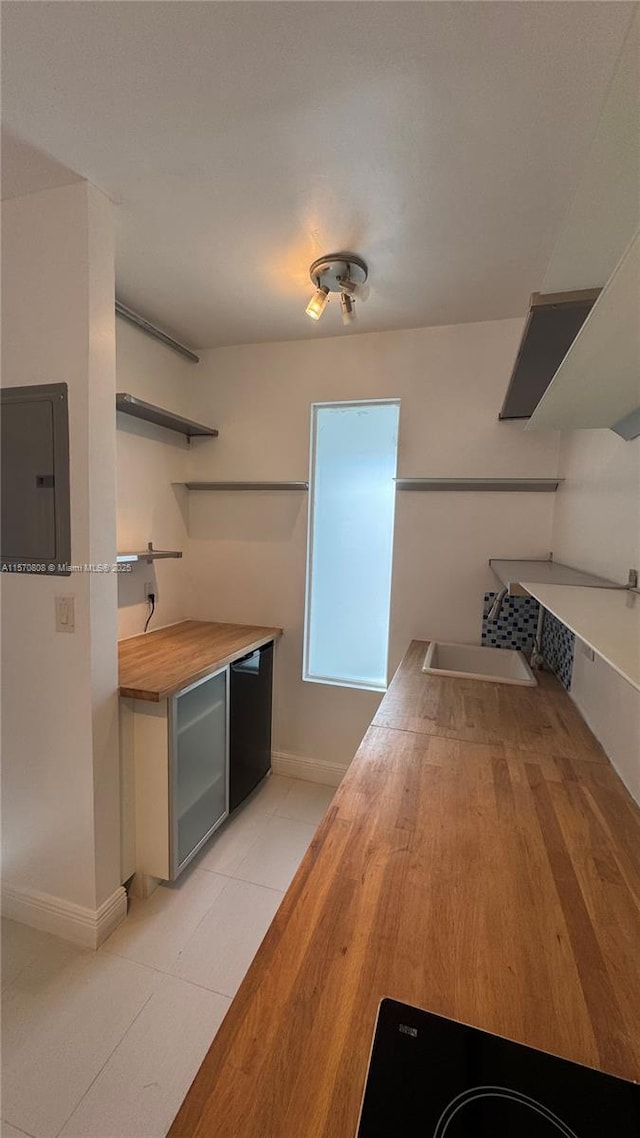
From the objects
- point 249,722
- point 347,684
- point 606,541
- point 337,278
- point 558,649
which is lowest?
point 249,722

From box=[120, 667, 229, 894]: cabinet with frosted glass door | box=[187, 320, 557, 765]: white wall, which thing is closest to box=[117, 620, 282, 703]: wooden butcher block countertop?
box=[120, 667, 229, 894]: cabinet with frosted glass door

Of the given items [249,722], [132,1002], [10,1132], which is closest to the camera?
[10,1132]

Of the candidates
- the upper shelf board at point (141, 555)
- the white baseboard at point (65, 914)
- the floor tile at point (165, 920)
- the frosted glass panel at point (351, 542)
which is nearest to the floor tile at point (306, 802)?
the floor tile at point (165, 920)

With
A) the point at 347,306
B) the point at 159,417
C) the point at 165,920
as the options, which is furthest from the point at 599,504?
the point at 165,920

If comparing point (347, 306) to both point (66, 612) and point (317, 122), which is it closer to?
point (317, 122)

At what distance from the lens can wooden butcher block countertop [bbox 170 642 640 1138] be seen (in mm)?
503

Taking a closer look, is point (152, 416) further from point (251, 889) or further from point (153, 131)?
point (251, 889)

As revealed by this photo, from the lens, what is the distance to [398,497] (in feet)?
7.77

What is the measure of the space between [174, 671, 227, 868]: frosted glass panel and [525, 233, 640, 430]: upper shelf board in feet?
5.30

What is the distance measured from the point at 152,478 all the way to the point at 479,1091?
245cm

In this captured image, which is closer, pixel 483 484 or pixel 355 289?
pixel 355 289

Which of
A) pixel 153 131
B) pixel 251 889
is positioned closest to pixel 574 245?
pixel 153 131

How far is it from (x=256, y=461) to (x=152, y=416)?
0.62m

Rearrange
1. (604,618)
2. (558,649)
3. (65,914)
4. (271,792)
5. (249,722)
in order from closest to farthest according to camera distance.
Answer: (604,618), (65,914), (558,649), (249,722), (271,792)
